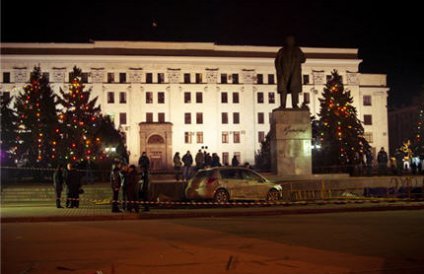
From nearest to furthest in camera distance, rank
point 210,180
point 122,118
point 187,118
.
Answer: point 210,180 → point 122,118 → point 187,118

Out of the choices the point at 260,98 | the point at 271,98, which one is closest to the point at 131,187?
the point at 260,98

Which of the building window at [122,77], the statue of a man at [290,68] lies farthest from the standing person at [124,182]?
the building window at [122,77]

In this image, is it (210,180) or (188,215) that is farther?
(210,180)

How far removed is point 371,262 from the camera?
31.7 ft

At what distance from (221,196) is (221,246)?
9697 mm

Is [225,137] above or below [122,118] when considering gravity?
below

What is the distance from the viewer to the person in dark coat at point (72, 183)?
21406 millimetres

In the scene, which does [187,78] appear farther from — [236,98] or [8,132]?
[8,132]

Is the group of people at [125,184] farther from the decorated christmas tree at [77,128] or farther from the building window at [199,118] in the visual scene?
the building window at [199,118]

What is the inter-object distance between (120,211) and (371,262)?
11.8 metres

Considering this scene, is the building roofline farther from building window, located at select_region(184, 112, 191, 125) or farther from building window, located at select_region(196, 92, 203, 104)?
building window, located at select_region(184, 112, 191, 125)

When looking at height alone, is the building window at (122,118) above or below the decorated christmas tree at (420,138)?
above

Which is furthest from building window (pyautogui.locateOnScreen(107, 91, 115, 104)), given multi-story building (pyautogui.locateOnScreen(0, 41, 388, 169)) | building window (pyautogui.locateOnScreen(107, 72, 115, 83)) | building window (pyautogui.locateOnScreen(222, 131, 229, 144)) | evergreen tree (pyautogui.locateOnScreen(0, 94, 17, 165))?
evergreen tree (pyautogui.locateOnScreen(0, 94, 17, 165))

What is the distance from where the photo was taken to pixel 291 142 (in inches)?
901
